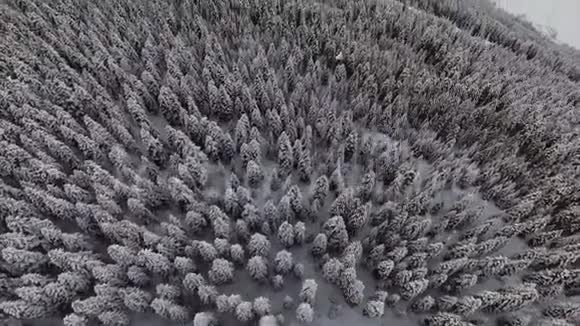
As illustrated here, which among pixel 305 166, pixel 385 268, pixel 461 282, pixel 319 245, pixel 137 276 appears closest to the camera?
pixel 137 276

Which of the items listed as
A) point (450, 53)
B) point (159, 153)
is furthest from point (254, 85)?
point (450, 53)

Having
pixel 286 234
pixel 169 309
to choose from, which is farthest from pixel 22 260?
pixel 286 234

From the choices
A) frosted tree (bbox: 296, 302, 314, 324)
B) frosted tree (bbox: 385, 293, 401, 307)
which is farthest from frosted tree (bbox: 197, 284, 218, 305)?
frosted tree (bbox: 385, 293, 401, 307)

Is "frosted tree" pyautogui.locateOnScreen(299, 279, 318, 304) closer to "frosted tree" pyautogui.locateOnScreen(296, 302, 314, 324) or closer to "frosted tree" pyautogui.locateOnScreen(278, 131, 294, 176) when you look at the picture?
"frosted tree" pyautogui.locateOnScreen(296, 302, 314, 324)

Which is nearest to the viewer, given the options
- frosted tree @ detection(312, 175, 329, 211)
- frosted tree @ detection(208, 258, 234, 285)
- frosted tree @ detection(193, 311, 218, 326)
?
frosted tree @ detection(193, 311, 218, 326)

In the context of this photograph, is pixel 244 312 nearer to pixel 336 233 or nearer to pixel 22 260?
pixel 336 233

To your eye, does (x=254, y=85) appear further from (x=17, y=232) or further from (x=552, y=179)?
(x=552, y=179)

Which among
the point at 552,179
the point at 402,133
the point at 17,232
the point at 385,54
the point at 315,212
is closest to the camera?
the point at 17,232
